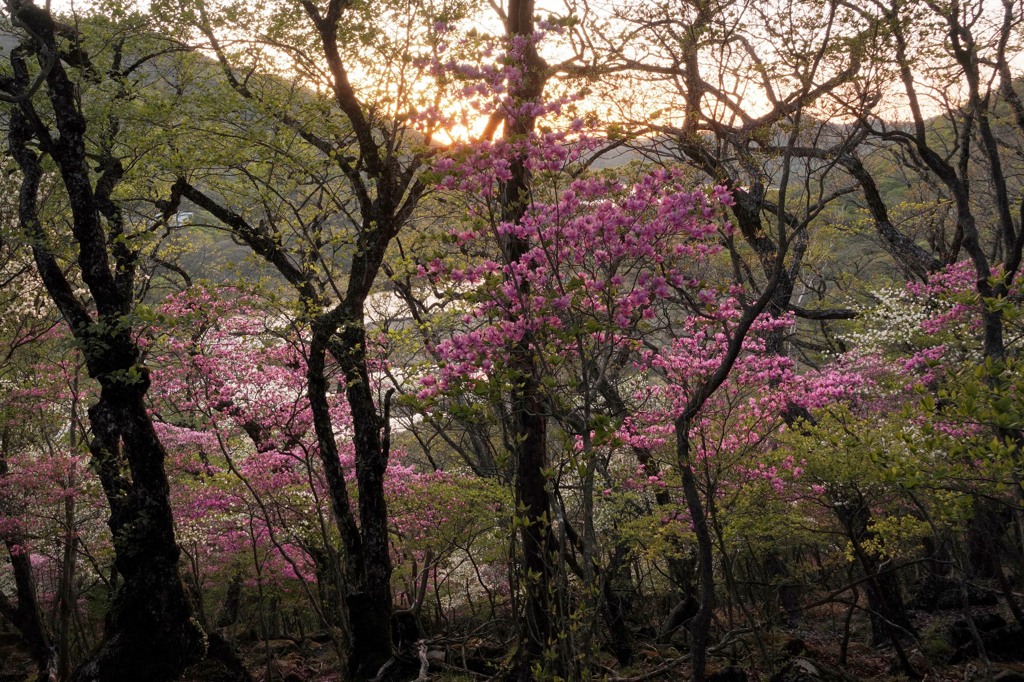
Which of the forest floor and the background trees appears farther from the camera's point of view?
the forest floor

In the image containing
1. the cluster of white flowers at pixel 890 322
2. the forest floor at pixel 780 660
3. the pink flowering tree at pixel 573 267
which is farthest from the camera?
the cluster of white flowers at pixel 890 322

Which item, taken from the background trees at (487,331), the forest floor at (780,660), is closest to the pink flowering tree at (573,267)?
the background trees at (487,331)

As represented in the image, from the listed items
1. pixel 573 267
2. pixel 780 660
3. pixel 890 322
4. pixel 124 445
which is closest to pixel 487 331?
pixel 573 267

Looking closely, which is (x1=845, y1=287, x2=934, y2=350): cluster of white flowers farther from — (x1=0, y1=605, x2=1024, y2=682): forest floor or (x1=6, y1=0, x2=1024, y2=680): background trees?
(x1=0, y1=605, x2=1024, y2=682): forest floor

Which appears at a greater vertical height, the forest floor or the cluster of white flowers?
the cluster of white flowers

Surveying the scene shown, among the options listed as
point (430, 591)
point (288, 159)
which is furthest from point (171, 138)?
point (430, 591)

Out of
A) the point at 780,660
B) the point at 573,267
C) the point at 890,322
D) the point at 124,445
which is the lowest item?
the point at 780,660

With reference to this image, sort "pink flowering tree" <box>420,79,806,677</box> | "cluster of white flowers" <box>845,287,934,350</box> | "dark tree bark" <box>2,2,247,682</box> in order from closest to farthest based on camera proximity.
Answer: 1. "pink flowering tree" <box>420,79,806,677</box>
2. "dark tree bark" <box>2,2,247,682</box>
3. "cluster of white flowers" <box>845,287,934,350</box>

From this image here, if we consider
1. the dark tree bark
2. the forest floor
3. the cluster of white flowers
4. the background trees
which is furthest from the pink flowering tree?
the cluster of white flowers

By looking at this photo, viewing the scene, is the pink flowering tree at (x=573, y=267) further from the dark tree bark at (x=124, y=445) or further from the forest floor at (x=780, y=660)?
the dark tree bark at (x=124, y=445)

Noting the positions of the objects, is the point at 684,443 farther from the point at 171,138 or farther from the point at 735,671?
the point at 171,138

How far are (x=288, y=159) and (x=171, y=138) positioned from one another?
1652 millimetres

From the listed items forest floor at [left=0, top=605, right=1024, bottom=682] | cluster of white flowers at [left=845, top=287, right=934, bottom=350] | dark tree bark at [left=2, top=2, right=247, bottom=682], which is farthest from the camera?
cluster of white flowers at [left=845, top=287, right=934, bottom=350]

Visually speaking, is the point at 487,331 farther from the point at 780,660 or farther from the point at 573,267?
the point at 780,660
